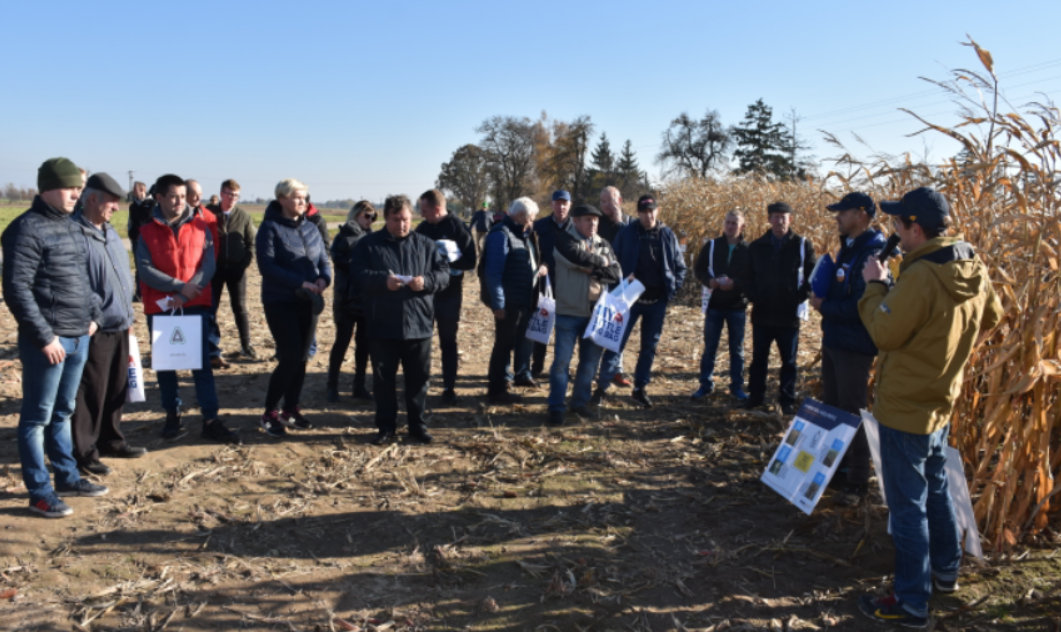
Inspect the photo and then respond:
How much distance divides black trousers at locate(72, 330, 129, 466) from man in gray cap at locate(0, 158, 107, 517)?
375mm

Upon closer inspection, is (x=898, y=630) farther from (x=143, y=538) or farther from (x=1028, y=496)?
(x=143, y=538)

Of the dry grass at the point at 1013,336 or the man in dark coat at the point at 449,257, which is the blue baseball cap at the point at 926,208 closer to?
the dry grass at the point at 1013,336

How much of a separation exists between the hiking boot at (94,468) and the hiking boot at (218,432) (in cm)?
88

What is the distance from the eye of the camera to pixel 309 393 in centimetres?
724

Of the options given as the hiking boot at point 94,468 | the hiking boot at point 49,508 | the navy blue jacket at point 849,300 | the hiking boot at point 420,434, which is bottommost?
the hiking boot at point 49,508

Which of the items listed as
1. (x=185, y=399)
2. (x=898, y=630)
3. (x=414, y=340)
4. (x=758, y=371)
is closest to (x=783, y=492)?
(x=898, y=630)

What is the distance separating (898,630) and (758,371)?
3587 mm

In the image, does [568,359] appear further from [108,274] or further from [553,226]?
[108,274]

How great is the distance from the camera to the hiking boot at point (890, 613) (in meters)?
3.28

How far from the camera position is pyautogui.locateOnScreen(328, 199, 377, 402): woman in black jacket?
6.67 metres

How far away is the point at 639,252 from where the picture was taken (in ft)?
23.1

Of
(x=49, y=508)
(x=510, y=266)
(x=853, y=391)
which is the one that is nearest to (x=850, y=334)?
(x=853, y=391)

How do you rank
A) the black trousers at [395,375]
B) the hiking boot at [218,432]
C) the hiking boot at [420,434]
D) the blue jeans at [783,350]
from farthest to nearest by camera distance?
1. the blue jeans at [783,350]
2. the hiking boot at [420,434]
3. the hiking boot at [218,432]
4. the black trousers at [395,375]

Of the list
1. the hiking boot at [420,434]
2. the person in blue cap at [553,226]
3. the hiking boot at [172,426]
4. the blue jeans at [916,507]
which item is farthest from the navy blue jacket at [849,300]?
the hiking boot at [172,426]
